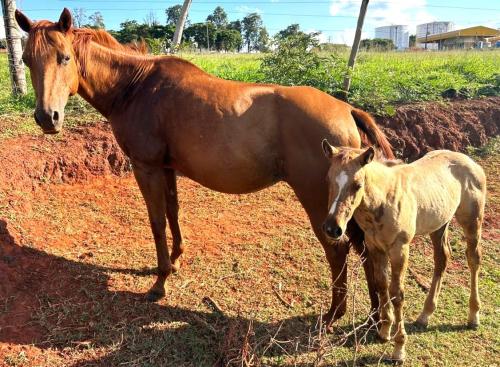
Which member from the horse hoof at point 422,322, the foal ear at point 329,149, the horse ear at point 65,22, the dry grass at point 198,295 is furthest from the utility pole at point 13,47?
the horse hoof at point 422,322

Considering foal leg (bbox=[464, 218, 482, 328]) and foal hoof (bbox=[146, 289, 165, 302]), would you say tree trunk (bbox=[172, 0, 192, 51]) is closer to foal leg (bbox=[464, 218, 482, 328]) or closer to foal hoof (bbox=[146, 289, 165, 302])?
foal hoof (bbox=[146, 289, 165, 302])

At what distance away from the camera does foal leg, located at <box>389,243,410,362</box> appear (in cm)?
309

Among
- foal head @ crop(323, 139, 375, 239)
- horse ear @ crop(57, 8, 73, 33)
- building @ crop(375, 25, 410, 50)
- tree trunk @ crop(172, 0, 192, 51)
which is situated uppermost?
building @ crop(375, 25, 410, 50)

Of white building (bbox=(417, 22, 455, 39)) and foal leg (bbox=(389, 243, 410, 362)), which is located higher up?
white building (bbox=(417, 22, 455, 39))

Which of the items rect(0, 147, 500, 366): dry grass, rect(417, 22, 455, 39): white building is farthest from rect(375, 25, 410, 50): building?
rect(0, 147, 500, 366): dry grass

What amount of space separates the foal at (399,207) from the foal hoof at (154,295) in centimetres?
202

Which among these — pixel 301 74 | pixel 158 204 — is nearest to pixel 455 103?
pixel 301 74

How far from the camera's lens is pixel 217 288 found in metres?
4.11

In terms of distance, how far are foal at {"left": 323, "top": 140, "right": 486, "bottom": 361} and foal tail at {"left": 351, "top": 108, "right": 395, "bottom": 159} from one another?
0.94 ft

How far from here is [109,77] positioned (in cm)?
382

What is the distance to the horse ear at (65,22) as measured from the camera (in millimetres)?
3246

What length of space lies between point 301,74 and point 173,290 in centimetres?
576

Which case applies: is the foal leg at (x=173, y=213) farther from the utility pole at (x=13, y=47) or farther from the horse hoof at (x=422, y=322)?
the utility pole at (x=13, y=47)

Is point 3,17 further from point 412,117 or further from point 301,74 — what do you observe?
point 412,117
